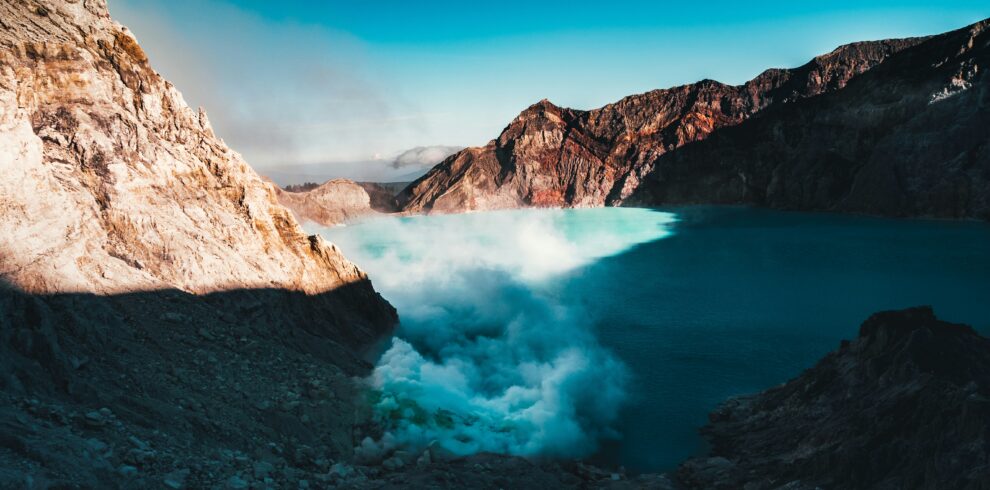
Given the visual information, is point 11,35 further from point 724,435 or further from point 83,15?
point 724,435

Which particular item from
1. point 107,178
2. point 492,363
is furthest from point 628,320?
point 107,178

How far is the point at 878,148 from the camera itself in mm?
76812

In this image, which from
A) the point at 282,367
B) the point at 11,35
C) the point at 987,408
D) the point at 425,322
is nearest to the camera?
the point at 987,408

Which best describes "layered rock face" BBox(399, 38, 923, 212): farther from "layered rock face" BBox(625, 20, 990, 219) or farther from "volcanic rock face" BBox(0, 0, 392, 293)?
"volcanic rock face" BBox(0, 0, 392, 293)

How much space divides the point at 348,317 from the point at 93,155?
9.61m

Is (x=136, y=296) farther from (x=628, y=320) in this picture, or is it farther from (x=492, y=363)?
(x=628, y=320)

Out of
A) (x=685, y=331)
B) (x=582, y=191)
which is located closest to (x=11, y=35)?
(x=685, y=331)

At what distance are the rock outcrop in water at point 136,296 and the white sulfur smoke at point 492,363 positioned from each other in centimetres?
229

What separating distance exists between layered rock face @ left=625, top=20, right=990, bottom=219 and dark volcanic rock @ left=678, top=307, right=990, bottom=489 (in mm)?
66590

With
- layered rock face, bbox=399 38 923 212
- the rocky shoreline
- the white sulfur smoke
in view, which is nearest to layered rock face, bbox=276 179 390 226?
layered rock face, bbox=399 38 923 212

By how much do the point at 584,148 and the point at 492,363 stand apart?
356 ft

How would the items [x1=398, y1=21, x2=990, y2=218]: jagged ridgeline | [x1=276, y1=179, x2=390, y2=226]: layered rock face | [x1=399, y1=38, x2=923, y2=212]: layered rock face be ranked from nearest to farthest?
[x1=398, y1=21, x2=990, y2=218]: jagged ridgeline < [x1=276, y1=179, x2=390, y2=226]: layered rock face < [x1=399, y1=38, x2=923, y2=212]: layered rock face

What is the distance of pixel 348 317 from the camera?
19953 mm

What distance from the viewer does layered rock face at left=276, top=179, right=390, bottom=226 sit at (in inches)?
3585
